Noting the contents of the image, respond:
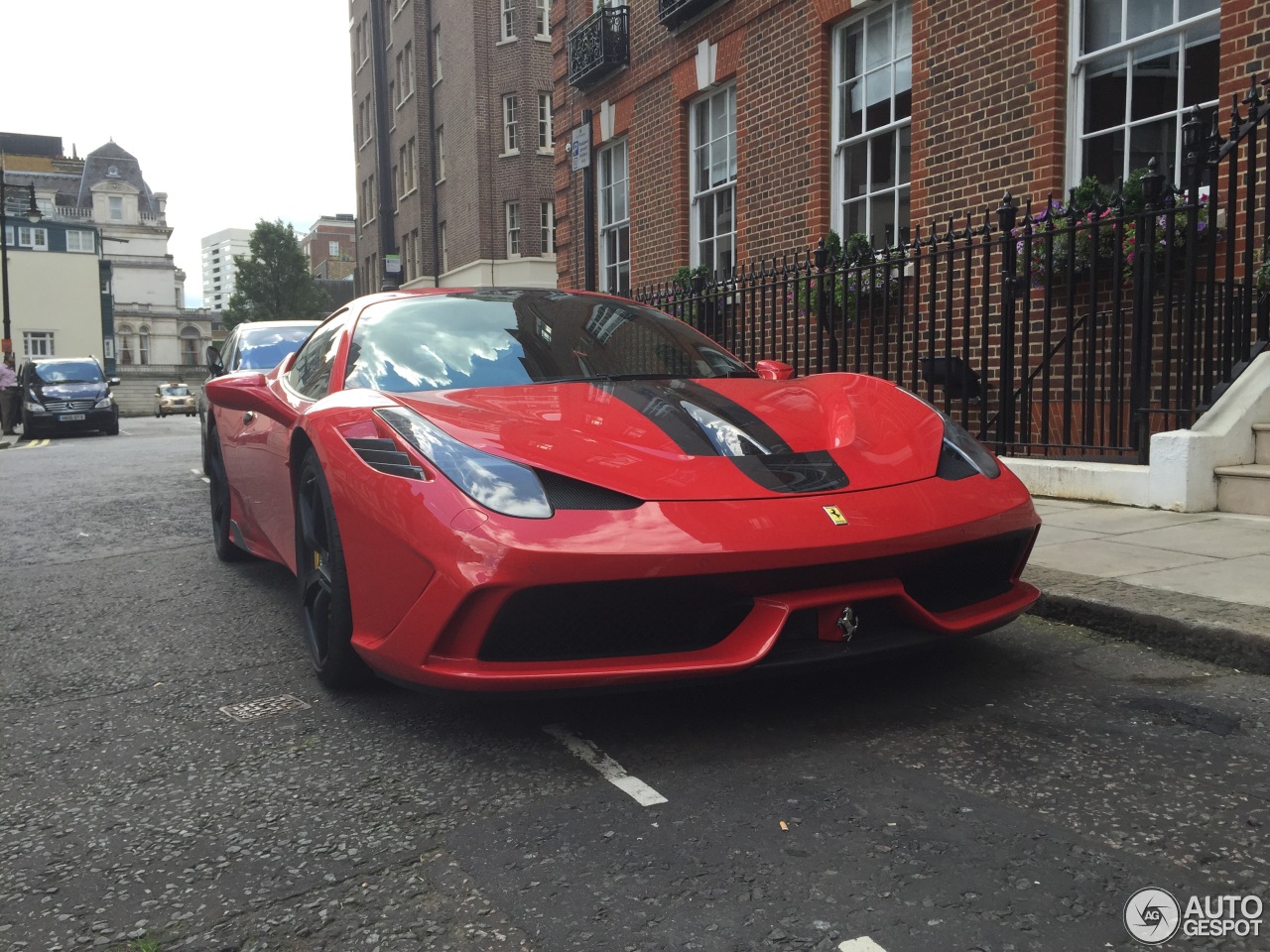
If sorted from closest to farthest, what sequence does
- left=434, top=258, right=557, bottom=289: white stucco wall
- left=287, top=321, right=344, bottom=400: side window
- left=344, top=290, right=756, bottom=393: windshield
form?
left=344, top=290, right=756, bottom=393: windshield, left=287, top=321, right=344, bottom=400: side window, left=434, top=258, right=557, bottom=289: white stucco wall

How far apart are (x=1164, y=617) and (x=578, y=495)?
82.8 inches

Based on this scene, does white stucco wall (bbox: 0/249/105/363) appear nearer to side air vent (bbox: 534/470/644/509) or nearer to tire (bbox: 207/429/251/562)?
tire (bbox: 207/429/251/562)

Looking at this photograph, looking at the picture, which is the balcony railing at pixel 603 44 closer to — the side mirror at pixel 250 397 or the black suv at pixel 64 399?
the side mirror at pixel 250 397

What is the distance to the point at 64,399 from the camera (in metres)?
22.4

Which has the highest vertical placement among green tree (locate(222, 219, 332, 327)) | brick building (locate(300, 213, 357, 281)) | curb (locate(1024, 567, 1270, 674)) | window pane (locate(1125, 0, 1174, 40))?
brick building (locate(300, 213, 357, 281))

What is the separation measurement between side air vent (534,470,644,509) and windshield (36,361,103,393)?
23.4 m

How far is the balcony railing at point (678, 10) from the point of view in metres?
11.5

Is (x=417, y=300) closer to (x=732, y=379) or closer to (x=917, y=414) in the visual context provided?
(x=732, y=379)

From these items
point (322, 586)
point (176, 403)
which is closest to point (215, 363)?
point (322, 586)

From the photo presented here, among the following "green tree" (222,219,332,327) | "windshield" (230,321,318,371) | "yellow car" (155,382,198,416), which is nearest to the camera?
"windshield" (230,321,318,371)

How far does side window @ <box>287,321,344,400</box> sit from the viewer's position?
3.81 metres

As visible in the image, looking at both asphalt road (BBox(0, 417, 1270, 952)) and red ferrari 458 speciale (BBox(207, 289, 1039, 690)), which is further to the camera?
red ferrari 458 speciale (BBox(207, 289, 1039, 690))

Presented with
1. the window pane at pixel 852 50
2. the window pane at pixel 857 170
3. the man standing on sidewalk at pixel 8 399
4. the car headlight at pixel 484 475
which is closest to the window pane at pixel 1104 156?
the window pane at pixel 857 170

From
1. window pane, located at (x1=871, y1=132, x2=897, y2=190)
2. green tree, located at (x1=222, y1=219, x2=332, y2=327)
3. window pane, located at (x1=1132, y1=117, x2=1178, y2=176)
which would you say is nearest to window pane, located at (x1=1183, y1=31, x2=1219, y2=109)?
window pane, located at (x1=1132, y1=117, x2=1178, y2=176)
